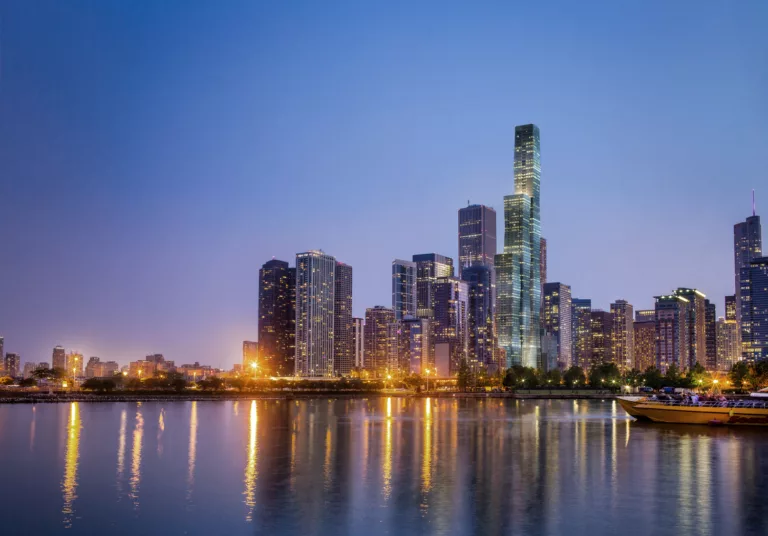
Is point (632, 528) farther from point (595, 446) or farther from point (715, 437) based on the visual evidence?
point (715, 437)

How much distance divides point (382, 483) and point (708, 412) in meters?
56.3

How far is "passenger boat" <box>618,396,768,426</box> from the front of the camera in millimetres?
79375

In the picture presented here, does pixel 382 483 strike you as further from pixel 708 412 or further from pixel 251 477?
pixel 708 412

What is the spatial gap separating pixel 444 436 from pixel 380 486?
31.2 meters

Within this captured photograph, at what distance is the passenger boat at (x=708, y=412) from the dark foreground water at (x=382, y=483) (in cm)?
1053

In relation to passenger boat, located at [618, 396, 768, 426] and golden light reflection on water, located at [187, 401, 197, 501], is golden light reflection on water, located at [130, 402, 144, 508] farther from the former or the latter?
passenger boat, located at [618, 396, 768, 426]

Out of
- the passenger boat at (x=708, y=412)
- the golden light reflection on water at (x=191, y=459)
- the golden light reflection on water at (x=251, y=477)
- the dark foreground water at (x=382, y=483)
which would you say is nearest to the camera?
the dark foreground water at (x=382, y=483)

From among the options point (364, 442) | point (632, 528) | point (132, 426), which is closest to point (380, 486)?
point (632, 528)

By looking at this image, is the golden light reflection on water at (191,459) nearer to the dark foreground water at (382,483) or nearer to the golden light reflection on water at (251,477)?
the dark foreground water at (382,483)

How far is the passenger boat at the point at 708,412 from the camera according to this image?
260 ft

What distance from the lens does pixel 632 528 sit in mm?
28750

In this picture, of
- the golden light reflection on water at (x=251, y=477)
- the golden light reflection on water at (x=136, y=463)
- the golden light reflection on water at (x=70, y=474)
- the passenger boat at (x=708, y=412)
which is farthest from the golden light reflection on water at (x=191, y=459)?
the passenger boat at (x=708, y=412)

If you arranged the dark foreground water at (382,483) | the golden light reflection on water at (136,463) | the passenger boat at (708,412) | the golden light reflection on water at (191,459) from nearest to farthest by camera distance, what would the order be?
the dark foreground water at (382,483) → the golden light reflection on water at (136,463) → the golden light reflection on water at (191,459) → the passenger boat at (708,412)

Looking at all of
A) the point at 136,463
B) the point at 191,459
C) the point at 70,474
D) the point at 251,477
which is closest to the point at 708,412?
the point at 191,459
